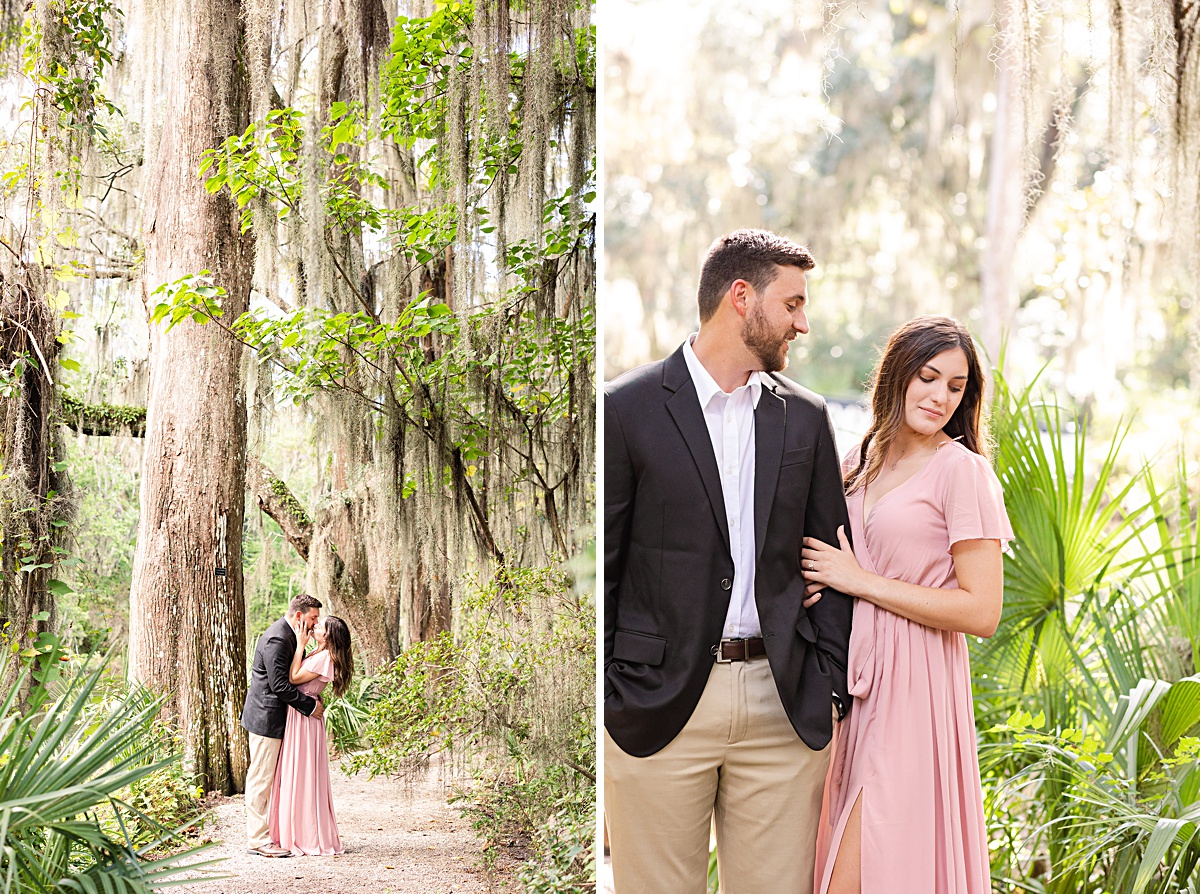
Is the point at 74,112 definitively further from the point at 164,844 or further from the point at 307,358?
the point at 164,844

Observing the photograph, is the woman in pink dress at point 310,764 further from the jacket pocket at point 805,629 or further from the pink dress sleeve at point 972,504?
the pink dress sleeve at point 972,504

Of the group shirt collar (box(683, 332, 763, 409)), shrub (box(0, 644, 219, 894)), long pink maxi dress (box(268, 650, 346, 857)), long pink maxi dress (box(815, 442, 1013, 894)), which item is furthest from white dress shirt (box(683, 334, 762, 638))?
shrub (box(0, 644, 219, 894))

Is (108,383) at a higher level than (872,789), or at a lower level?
higher

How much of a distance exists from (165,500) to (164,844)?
0.61 metres

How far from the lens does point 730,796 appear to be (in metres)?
1.62

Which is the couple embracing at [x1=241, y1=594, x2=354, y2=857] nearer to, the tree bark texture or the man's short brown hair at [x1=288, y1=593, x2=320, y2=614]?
the man's short brown hair at [x1=288, y1=593, x2=320, y2=614]

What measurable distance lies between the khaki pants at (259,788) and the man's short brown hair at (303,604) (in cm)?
24

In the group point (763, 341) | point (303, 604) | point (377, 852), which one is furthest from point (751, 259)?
point (377, 852)

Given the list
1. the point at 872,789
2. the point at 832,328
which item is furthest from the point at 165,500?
the point at 832,328

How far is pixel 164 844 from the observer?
154cm

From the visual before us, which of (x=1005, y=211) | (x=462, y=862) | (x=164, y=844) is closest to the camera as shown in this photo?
(x=164, y=844)

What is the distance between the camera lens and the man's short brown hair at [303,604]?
1600mm

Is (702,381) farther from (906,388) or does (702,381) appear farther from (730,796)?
(730,796)

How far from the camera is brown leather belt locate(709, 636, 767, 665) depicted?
1.58m
